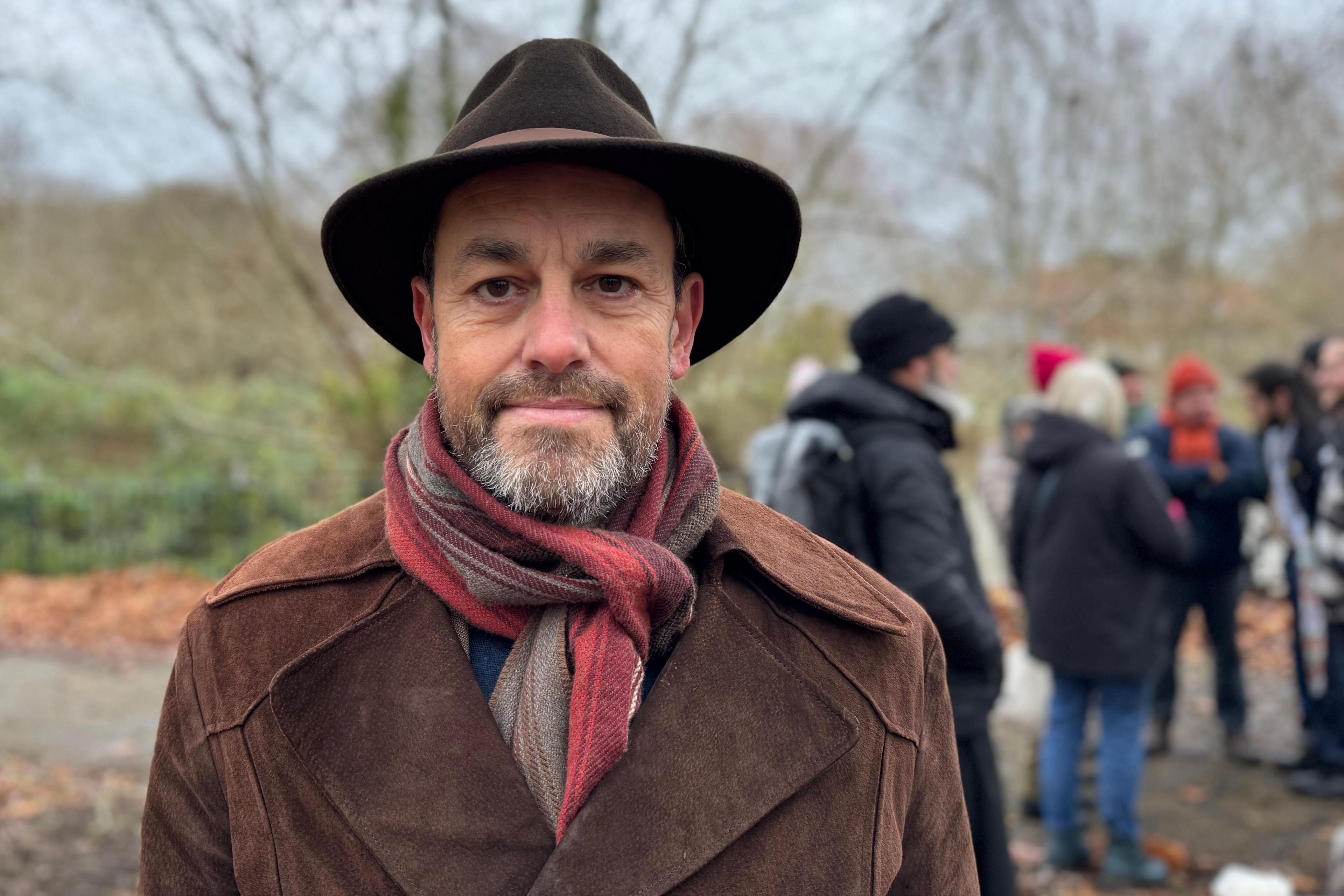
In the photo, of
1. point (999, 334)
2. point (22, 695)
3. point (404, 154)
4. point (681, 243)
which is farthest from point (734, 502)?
point (999, 334)

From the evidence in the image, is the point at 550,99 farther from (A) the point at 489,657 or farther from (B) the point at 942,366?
(B) the point at 942,366

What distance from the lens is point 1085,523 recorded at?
14.7 feet

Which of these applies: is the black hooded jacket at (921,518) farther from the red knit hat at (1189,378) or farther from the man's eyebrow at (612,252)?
the red knit hat at (1189,378)

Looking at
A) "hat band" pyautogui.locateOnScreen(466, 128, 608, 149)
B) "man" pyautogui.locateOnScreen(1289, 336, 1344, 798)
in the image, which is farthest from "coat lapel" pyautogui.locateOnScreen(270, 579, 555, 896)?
"man" pyautogui.locateOnScreen(1289, 336, 1344, 798)

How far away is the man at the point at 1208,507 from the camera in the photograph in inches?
232

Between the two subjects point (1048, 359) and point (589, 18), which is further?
point (1048, 359)

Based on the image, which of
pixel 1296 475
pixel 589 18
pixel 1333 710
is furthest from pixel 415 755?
pixel 1333 710

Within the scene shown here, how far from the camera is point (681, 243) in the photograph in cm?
186

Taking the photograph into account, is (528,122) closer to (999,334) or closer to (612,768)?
(612,768)

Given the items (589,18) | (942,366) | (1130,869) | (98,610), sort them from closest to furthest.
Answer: (942,366) < (1130,869) < (589,18) < (98,610)

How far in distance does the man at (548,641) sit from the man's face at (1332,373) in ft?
14.2

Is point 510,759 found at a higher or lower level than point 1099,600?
higher

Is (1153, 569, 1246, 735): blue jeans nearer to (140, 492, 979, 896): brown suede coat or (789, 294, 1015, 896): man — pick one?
(789, 294, 1015, 896): man

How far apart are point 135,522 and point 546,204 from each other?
37.5 feet
